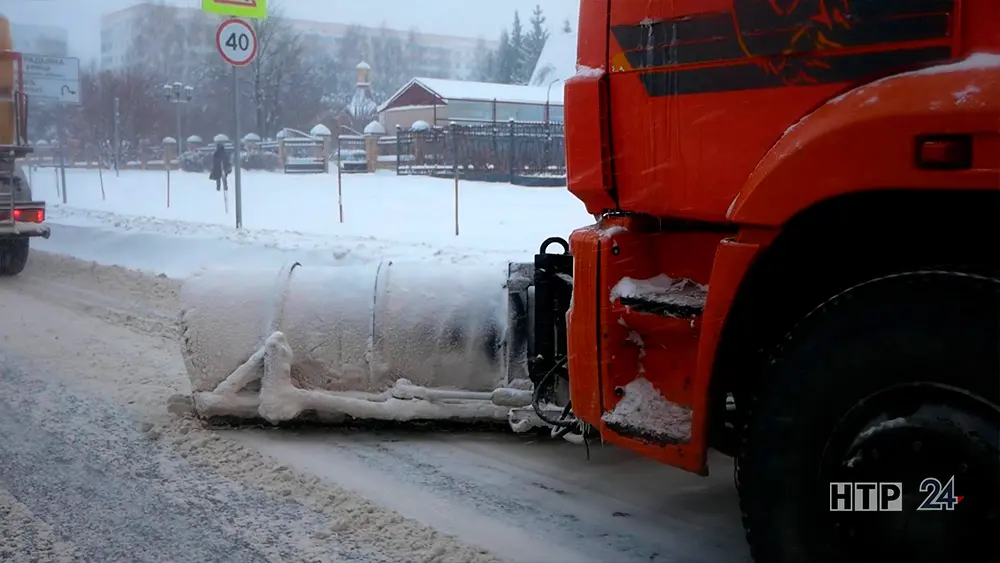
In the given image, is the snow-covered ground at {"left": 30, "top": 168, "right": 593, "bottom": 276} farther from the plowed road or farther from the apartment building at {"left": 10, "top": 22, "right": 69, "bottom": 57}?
the plowed road

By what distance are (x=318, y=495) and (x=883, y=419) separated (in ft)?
7.94

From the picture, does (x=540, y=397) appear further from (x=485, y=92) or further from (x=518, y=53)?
(x=518, y=53)

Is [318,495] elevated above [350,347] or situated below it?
below

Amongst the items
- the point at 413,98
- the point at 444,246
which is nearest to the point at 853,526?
the point at 444,246

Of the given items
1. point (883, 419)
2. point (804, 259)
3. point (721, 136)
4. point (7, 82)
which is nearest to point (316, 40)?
point (7, 82)

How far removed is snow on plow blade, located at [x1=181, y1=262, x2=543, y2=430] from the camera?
14.0 feet

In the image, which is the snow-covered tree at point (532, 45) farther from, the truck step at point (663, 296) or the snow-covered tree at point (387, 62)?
the truck step at point (663, 296)

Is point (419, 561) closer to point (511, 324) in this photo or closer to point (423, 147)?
point (511, 324)

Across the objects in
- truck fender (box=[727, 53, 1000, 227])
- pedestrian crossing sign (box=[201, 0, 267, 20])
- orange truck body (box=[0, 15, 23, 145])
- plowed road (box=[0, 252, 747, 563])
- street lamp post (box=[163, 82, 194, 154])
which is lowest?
plowed road (box=[0, 252, 747, 563])

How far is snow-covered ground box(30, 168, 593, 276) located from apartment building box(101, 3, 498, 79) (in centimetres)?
1785

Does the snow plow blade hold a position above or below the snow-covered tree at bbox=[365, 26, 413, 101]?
below

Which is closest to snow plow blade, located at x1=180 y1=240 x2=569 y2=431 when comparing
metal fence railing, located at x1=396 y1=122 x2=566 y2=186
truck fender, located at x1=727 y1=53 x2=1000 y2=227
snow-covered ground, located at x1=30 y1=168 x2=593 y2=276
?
truck fender, located at x1=727 y1=53 x2=1000 y2=227

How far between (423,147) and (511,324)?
30.3 metres

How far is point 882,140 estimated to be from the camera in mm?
2000
